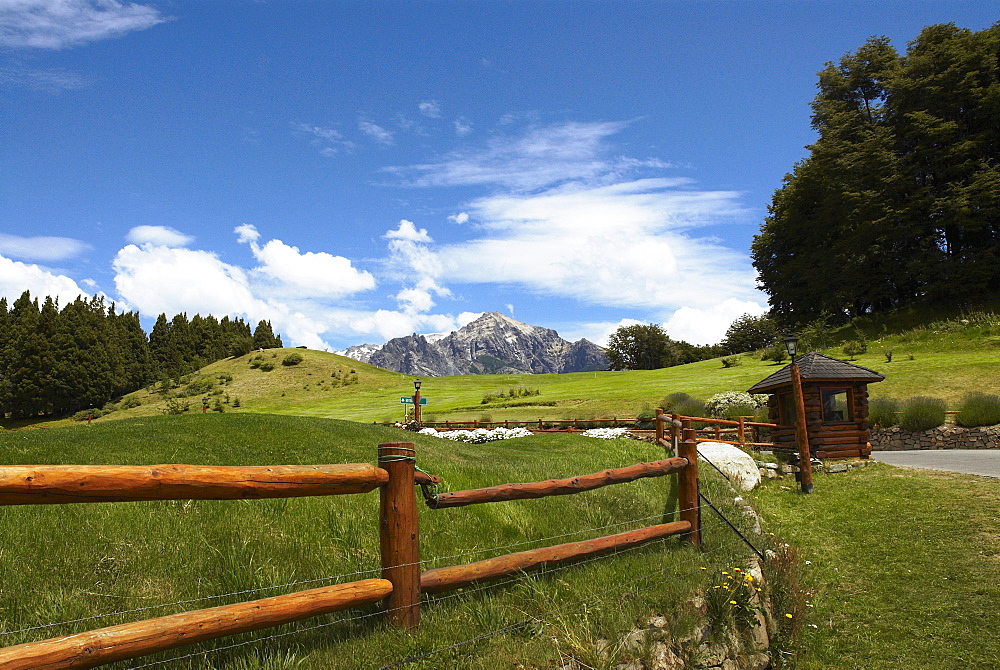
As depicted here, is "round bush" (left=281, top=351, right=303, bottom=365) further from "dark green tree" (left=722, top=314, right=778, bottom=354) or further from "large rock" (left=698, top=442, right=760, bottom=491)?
"large rock" (left=698, top=442, right=760, bottom=491)

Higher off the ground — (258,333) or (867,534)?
(258,333)

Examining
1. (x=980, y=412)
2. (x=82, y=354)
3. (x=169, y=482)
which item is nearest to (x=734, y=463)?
(x=980, y=412)

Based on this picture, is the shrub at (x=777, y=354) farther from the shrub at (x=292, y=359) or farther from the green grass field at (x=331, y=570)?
the shrub at (x=292, y=359)

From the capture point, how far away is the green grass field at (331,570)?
462 centimetres

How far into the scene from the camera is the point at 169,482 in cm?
366

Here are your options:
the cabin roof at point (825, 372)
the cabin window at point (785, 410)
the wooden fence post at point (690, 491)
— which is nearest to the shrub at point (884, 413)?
the cabin roof at point (825, 372)

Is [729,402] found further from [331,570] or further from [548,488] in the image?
[331,570]

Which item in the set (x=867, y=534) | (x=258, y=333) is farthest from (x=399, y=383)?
(x=867, y=534)

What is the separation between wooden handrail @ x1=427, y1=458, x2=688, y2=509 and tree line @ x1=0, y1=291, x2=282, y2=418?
84.9 metres

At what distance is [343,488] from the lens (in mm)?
4496

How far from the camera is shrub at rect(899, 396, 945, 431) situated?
2219 centimetres

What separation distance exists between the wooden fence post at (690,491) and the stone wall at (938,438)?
1956 centimetres

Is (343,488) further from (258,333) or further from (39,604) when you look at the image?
(258,333)

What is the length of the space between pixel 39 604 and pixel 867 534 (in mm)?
12831
